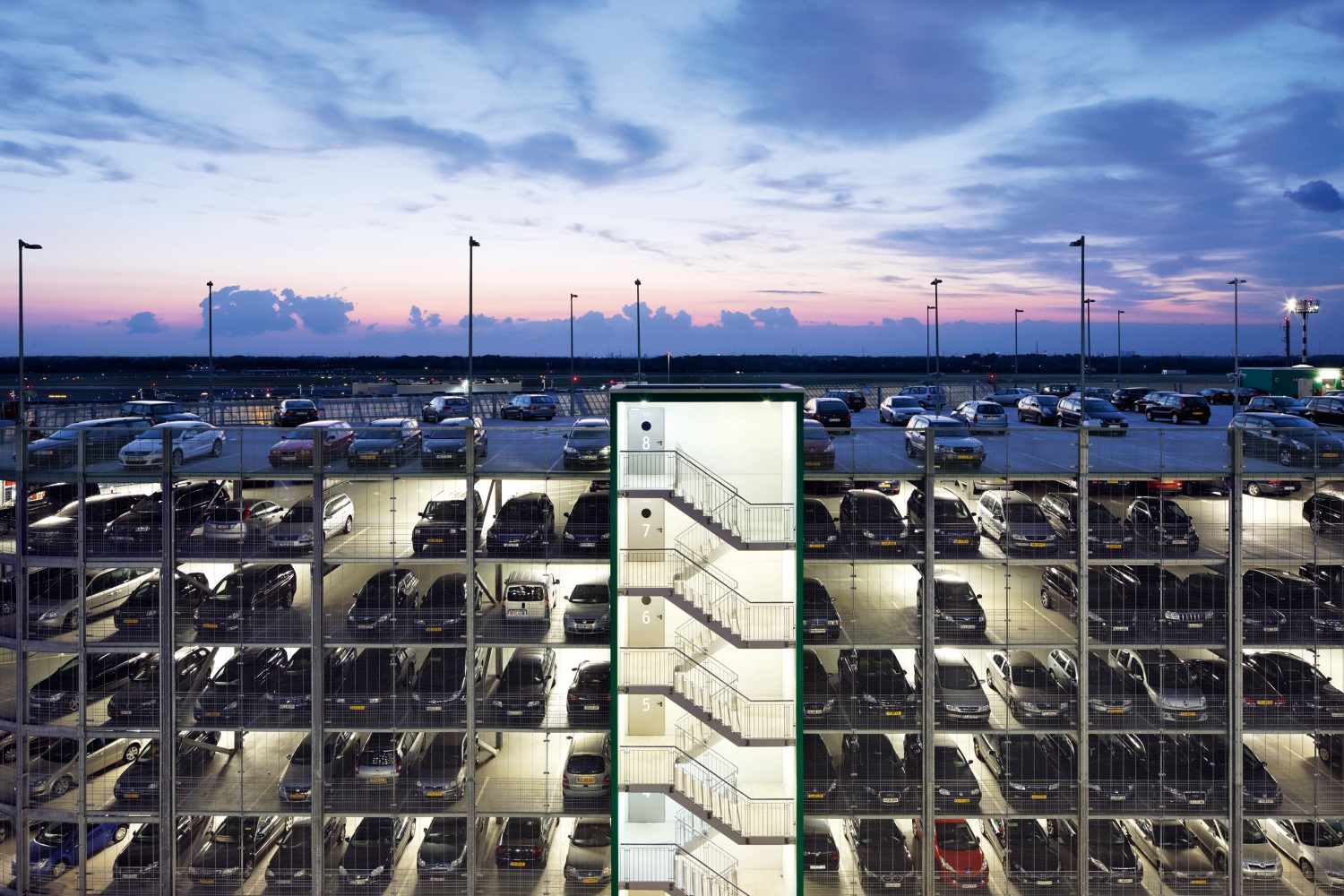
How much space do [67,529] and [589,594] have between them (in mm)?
12268

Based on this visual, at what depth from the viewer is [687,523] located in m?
16.7

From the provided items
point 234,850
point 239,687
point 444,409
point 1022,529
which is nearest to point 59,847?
point 234,850

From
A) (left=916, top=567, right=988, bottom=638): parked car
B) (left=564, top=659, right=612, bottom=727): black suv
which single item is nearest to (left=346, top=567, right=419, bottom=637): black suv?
(left=564, top=659, right=612, bottom=727): black suv

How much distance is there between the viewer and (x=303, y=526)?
58.3ft

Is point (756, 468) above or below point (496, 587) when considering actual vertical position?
above

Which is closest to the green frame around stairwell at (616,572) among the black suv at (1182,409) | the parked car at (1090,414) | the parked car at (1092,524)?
the parked car at (1092,524)

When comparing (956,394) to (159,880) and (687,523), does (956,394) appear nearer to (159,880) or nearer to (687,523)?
(687,523)

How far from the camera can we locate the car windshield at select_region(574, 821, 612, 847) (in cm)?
1781

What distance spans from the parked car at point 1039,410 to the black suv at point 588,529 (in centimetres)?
2797

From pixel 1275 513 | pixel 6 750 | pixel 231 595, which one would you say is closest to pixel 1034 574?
pixel 1275 513

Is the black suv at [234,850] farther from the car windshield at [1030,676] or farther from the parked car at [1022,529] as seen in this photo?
the parked car at [1022,529]

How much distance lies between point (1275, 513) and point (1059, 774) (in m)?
8.65

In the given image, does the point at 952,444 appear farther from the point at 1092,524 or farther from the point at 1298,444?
the point at 1298,444

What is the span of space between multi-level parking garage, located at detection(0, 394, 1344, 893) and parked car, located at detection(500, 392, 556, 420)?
23.1 meters
